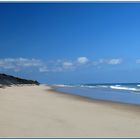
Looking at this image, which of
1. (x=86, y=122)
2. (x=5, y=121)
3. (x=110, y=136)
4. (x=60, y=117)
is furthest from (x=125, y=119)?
(x=5, y=121)

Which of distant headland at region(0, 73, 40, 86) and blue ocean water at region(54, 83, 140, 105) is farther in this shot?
distant headland at region(0, 73, 40, 86)

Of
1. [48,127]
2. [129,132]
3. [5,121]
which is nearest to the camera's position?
[129,132]

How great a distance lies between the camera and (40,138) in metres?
6.49

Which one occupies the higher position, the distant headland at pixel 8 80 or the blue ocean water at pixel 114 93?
the distant headland at pixel 8 80

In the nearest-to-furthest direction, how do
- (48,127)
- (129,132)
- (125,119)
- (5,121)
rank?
1. (129,132)
2. (48,127)
3. (5,121)
4. (125,119)

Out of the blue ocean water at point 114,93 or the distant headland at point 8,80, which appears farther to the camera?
the distant headland at point 8,80

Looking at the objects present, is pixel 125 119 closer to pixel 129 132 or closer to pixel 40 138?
pixel 129 132

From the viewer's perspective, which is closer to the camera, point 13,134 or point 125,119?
point 13,134

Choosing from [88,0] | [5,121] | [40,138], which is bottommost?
[40,138]

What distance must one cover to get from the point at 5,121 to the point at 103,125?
258cm

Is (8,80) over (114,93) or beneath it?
over

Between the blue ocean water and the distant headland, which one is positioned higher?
the distant headland

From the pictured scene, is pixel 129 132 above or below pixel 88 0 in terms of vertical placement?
below

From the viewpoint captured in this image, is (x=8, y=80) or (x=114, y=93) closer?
Result: (x=114, y=93)
